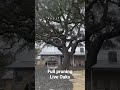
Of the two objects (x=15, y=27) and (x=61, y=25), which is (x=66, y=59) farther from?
(x=15, y=27)

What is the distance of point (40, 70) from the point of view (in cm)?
396

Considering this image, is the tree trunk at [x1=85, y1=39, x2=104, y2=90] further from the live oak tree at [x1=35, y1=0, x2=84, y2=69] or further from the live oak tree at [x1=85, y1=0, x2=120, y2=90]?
the live oak tree at [x1=35, y1=0, x2=84, y2=69]

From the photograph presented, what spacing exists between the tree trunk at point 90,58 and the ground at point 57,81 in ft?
0.74

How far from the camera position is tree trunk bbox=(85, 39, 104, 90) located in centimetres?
424

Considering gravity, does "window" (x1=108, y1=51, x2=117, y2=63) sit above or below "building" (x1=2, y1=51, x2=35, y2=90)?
above

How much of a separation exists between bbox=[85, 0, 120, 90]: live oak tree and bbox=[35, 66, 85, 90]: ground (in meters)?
0.28

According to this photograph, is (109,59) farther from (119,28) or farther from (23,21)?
(23,21)

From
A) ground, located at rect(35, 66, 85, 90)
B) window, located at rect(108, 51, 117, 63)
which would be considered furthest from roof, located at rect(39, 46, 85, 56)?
window, located at rect(108, 51, 117, 63)

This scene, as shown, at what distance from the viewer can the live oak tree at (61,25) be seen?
13.2 ft

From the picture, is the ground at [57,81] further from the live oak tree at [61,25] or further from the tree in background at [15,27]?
the tree in background at [15,27]

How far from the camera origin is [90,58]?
4289 millimetres

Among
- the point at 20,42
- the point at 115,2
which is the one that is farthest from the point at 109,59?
the point at 20,42

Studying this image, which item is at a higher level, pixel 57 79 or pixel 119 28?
pixel 119 28

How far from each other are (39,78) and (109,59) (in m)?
1.05
